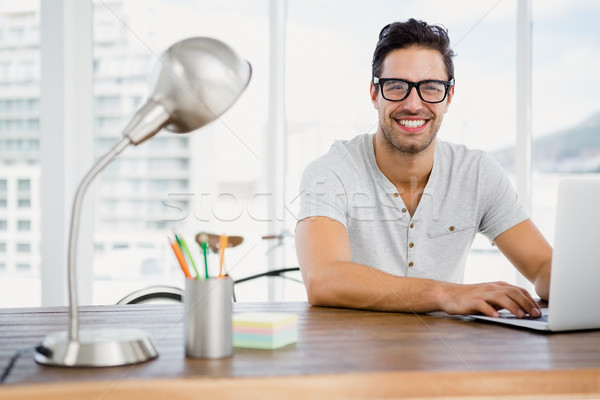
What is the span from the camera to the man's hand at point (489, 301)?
4.02 feet

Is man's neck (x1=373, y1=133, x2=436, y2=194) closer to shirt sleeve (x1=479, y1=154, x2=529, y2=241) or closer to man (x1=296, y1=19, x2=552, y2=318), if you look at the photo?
man (x1=296, y1=19, x2=552, y2=318)

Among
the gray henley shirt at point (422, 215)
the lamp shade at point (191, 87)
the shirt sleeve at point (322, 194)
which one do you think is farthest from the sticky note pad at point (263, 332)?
the gray henley shirt at point (422, 215)

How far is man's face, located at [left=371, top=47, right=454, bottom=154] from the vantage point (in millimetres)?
1878

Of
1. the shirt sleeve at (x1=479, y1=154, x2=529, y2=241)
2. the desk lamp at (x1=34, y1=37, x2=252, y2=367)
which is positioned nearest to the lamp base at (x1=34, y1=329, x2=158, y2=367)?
the desk lamp at (x1=34, y1=37, x2=252, y2=367)

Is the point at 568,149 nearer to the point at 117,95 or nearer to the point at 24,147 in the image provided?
the point at 117,95

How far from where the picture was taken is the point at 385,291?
4.33 ft

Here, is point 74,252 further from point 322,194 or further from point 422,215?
point 422,215

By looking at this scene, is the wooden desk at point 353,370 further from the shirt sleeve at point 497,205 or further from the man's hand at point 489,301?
the shirt sleeve at point 497,205

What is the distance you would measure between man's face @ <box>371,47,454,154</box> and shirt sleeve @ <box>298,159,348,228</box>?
0.24 m

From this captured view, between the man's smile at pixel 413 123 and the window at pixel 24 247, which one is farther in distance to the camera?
the window at pixel 24 247

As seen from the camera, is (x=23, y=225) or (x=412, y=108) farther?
(x=23, y=225)

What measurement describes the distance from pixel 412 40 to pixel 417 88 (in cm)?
16

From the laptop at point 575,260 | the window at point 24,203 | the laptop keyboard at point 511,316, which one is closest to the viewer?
the laptop at point 575,260

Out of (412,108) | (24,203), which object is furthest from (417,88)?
(24,203)
